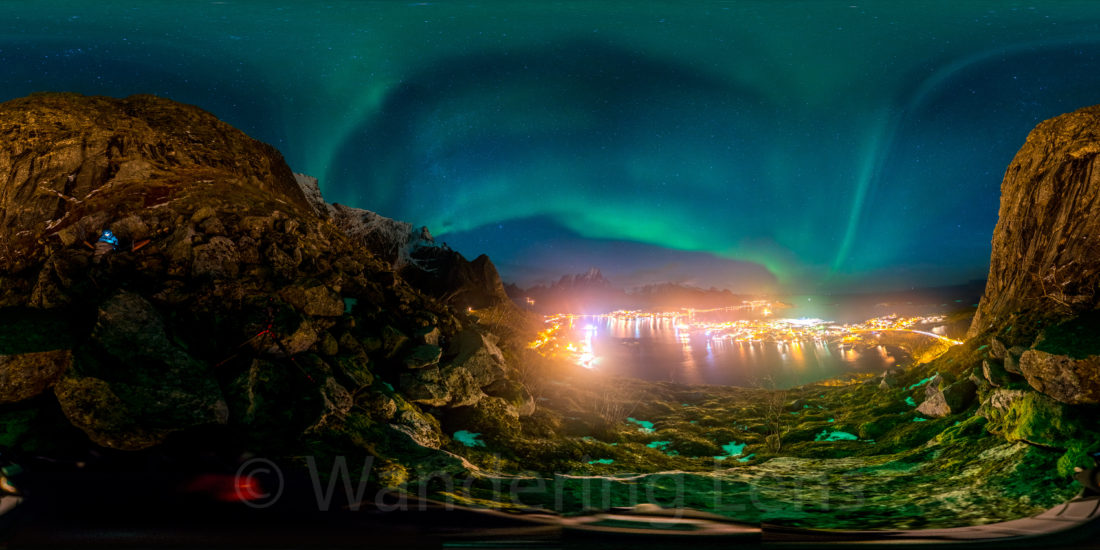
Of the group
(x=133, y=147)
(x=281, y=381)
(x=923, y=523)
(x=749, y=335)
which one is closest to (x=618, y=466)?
(x=923, y=523)

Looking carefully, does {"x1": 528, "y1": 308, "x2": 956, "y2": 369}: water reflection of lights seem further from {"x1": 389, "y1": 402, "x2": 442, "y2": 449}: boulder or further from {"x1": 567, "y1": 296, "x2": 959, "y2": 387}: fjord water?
{"x1": 389, "y1": 402, "x2": 442, "y2": 449}: boulder

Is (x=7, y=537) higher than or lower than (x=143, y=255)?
lower

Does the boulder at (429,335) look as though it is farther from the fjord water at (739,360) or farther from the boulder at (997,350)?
the fjord water at (739,360)

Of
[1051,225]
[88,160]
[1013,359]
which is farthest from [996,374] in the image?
Answer: [88,160]

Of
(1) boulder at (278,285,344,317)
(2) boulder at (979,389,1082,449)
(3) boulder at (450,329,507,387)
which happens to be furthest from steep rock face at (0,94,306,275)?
(2) boulder at (979,389,1082,449)

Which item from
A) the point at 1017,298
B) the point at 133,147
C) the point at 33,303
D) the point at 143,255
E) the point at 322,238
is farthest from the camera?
the point at 1017,298

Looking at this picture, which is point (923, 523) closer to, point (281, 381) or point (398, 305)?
point (281, 381)

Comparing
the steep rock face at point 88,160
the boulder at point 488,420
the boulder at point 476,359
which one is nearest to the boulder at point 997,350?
the boulder at point 488,420
